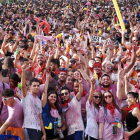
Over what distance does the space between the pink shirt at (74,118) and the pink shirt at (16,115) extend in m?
0.73

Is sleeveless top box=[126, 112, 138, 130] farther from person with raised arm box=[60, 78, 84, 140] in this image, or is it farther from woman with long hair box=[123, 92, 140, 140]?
person with raised arm box=[60, 78, 84, 140]

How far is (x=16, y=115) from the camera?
3.38 metres

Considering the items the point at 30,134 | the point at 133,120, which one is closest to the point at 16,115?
the point at 30,134

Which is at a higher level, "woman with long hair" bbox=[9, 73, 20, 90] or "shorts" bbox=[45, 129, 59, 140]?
"woman with long hair" bbox=[9, 73, 20, 90]

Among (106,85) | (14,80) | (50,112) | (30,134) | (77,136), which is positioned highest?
(14,80)

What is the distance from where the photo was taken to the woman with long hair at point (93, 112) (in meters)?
3.75

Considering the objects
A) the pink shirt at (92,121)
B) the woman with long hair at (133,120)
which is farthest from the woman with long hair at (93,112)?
the woman with long hair at (133,120)

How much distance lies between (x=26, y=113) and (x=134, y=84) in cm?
236

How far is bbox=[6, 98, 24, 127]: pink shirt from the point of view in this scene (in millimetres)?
3335

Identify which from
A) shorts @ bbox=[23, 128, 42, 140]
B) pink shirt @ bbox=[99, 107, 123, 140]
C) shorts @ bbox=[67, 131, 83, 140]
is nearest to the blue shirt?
shorts @ bbox=[23, 128, 42, 140]

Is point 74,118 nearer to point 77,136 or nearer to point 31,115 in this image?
point 77,136

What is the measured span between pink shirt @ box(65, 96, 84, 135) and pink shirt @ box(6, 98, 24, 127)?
73 cm

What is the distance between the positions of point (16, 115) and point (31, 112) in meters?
0.22

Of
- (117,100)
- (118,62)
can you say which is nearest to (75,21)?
(118,62)
